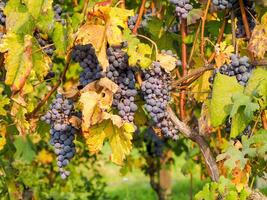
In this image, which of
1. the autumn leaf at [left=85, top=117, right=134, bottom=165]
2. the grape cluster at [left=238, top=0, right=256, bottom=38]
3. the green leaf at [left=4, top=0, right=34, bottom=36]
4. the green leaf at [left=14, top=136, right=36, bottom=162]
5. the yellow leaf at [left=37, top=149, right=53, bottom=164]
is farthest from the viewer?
the yellow leaf at [left=37, top=149, right=53, bottom=164]

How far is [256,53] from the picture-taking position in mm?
3189

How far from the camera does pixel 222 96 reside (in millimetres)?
3049

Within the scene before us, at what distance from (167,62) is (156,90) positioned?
0.13 meters

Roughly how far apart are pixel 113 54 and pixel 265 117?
0.70 metres

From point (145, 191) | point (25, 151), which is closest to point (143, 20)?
point (25, 151)

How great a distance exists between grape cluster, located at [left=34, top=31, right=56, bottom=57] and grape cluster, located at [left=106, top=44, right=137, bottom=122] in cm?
54

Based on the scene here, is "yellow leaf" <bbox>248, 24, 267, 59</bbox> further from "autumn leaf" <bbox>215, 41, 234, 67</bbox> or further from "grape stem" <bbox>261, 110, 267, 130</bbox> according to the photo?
"grape stem" <bbox>261, 110, 267, 130</bbox>

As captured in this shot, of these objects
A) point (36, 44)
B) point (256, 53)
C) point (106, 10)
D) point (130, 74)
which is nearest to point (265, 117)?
point (256, 53)

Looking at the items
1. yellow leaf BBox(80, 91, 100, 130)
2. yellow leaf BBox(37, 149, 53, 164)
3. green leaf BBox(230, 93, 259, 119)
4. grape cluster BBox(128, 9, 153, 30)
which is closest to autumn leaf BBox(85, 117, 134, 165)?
yellow leaf BBox(80, 91, 100, 130)

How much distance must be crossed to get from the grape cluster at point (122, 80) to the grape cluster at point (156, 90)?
0.06 metres

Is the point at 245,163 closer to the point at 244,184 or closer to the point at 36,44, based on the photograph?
the point at 244,184

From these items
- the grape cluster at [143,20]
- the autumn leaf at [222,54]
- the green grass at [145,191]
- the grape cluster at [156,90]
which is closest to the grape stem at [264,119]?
the autumn leaf at [222,54]

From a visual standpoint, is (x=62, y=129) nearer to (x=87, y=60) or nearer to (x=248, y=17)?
(x=87, y=60)

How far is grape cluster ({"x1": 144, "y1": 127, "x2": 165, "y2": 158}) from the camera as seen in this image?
280 inches
